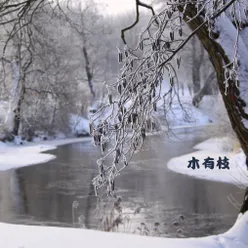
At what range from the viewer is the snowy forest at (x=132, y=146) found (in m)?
3.47

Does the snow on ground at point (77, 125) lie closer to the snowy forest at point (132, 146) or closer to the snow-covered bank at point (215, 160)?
the snowy forest at point (132, 146)

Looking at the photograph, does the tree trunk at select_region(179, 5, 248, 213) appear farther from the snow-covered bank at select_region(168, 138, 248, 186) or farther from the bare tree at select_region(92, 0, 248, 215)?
the snow-covered bank at select_region(168, 138, 248, 186)

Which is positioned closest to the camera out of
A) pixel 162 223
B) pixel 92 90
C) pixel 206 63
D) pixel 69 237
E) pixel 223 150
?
pixel 69 237

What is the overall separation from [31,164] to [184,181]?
677 centimetres

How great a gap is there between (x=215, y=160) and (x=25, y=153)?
8.58m

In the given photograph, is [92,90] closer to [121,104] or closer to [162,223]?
[162,223]

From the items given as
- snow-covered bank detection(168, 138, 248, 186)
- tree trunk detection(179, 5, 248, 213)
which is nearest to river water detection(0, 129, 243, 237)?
snow-covered bank detection(168, 138, 248, 186)

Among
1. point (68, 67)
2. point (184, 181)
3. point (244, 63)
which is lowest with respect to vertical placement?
point (184, 181)

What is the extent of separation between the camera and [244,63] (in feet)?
14.4

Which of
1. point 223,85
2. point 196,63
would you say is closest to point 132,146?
point 223,85

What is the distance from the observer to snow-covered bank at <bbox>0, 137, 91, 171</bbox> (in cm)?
1798

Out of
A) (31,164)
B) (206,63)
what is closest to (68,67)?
(31,164)

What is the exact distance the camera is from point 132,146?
3.69 metres

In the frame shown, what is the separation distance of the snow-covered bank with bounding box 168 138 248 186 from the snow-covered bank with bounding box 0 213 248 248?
191 inches
